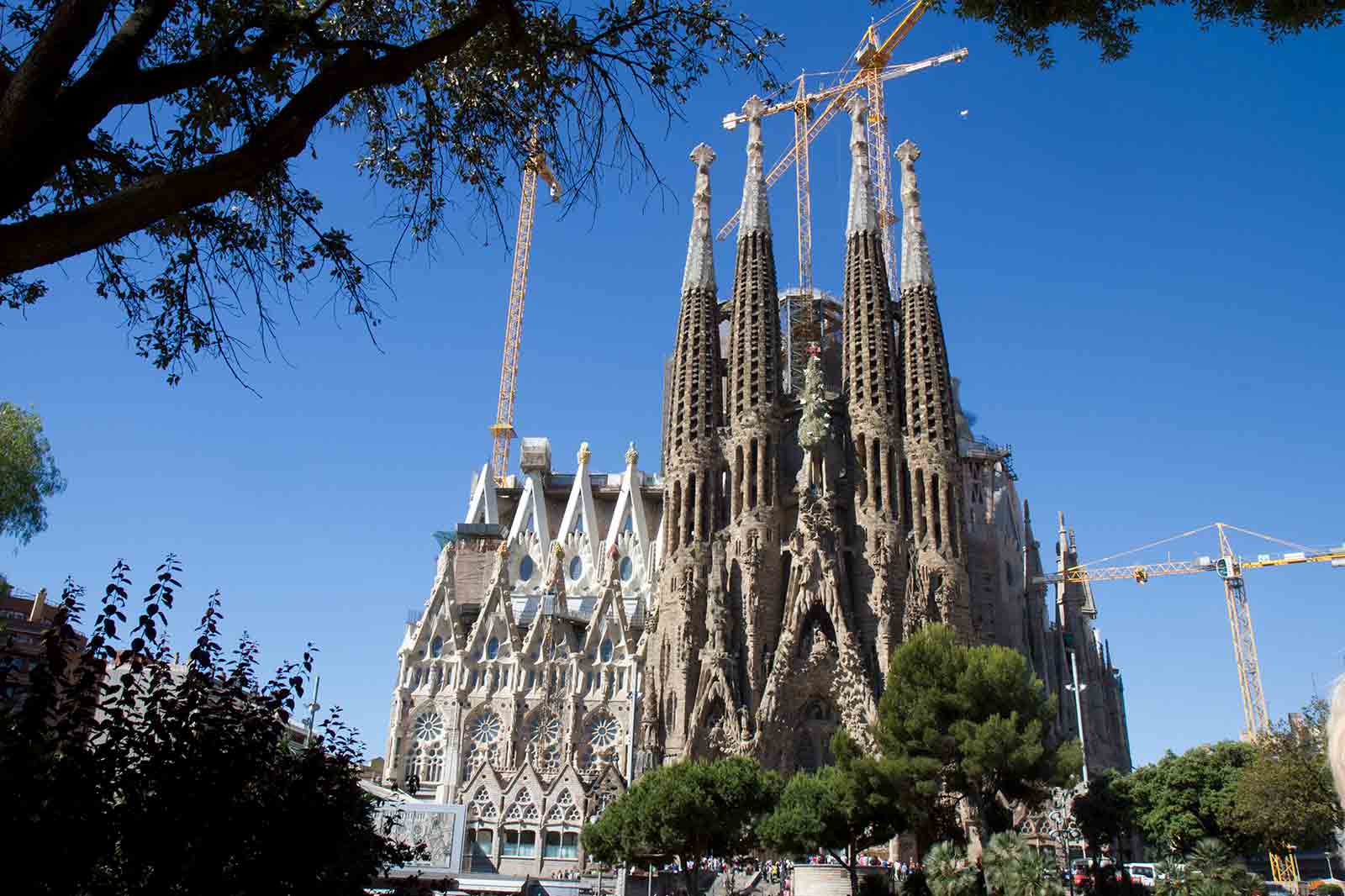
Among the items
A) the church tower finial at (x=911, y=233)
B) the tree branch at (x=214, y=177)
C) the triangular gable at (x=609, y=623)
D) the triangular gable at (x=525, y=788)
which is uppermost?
the church tower finial at (x=911, y=233)

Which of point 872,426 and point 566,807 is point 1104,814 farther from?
point 566,807

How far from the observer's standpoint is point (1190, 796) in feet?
105

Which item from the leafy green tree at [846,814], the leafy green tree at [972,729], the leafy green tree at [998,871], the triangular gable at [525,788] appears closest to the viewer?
the leafy green tree at [998,871]

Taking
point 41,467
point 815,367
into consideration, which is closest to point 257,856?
point 41,467

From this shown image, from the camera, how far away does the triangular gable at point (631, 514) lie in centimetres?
5769

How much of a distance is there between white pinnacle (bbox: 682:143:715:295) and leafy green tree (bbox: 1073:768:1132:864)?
89.4 feet

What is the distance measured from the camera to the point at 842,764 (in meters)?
30.4

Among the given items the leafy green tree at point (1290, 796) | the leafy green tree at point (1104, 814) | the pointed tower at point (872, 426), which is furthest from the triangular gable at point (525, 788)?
the leafy green tree at point (1290, 796)

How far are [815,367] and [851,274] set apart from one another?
5.11m

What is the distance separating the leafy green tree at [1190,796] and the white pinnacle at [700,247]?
2818 cm

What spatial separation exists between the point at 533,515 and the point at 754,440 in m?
18.7

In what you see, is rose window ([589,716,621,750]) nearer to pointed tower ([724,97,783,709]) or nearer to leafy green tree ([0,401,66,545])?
pointed tower ([724,97,783,709])

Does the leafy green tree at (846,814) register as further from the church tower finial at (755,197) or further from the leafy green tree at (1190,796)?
the church tower finial at (755,197)

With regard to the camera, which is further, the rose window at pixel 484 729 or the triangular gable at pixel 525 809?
the rose window at pixel 484 729
